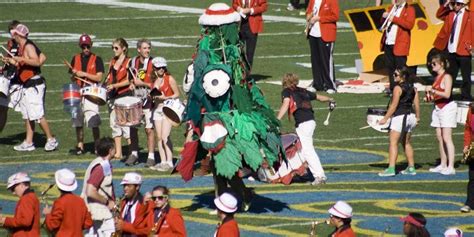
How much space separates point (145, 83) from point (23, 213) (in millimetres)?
6784

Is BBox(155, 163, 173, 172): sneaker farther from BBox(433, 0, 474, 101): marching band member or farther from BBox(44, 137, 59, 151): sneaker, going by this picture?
BBox(433, 0, 474, 101): marching band member

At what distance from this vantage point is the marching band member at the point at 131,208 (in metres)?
15.1

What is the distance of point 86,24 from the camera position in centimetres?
3653

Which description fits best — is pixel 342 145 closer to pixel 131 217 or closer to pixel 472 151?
pixel 472 151

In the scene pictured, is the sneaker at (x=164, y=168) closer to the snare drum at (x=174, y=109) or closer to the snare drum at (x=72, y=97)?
the snare drum at (x=174, y=109)

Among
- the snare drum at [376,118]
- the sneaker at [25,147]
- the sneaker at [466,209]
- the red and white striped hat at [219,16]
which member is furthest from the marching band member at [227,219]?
the sneaker at [25,147]

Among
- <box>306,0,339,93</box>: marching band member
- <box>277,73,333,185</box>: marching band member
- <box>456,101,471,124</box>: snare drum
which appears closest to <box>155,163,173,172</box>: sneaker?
<box>277,73,333,185</box>: marching band member

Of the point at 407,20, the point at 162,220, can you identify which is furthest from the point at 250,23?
the point at 162,220

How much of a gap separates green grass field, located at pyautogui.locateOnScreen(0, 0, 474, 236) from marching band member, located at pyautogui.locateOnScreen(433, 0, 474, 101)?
38.3 inches

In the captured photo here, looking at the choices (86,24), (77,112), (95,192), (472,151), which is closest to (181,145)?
(77,112)

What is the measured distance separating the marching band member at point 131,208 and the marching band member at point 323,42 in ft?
41.7

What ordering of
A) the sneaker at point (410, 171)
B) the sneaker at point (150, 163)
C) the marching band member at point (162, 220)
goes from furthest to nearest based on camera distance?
1. the sneaker at point (150, 163)
2. the sneaker at point (410, 171)
3. the marching band member at point (162, 220)

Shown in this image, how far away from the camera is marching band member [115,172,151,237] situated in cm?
1509

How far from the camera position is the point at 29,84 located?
22656mm
